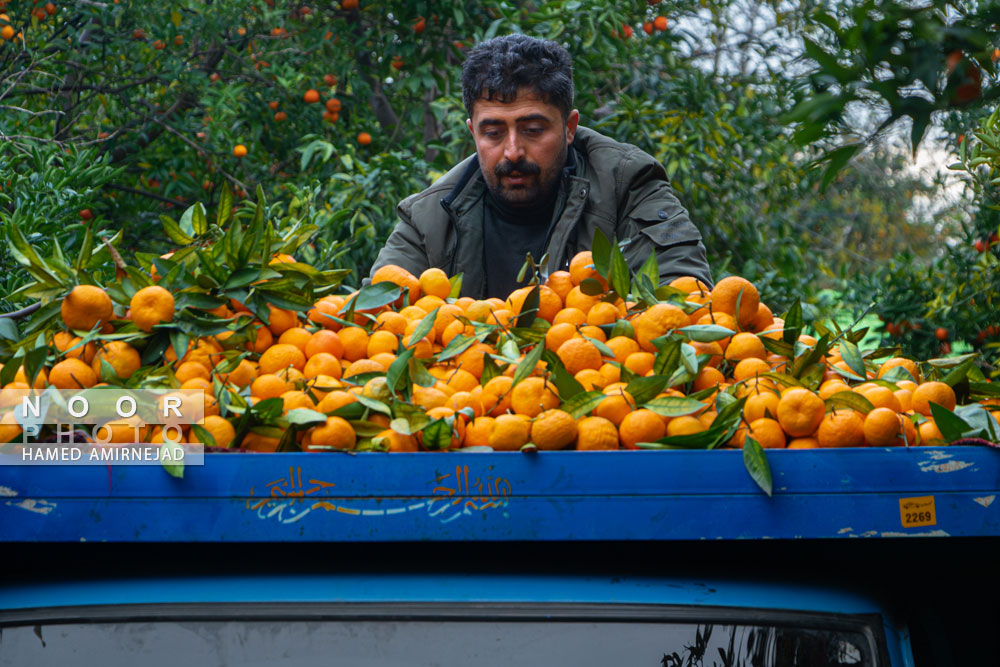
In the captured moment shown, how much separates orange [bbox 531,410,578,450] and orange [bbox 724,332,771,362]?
1.67ft

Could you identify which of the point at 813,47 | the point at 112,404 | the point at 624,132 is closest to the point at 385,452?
the point at 112,404

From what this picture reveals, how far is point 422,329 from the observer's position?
2.19m

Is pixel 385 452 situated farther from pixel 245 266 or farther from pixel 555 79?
pixel 555 79

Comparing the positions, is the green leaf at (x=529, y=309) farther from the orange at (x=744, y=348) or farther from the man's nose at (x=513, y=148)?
the man's nose at (x=513, y=148)

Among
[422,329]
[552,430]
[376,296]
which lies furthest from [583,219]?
[552,430]

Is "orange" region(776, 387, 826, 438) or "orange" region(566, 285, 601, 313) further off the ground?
"orange" region(566, 285, 601, 313)

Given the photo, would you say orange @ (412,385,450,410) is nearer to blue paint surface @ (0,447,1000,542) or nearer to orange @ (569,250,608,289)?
blue paint surface @ (0,447,1000,542)

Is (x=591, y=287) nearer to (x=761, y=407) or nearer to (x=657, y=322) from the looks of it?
(x=657, y=322)

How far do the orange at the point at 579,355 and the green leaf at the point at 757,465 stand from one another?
0.49 metres

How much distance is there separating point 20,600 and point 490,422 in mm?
918

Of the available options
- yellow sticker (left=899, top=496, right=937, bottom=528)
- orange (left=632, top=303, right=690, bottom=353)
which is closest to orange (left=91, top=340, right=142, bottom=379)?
orange (left=632, top=303, right=690, bottom=353)

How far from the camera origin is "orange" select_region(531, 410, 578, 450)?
1788 mm

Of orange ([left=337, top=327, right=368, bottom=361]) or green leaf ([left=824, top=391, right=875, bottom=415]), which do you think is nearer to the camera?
green leaf ([left=824, top=391, right=875, bottom=415])

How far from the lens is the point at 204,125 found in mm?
6289
